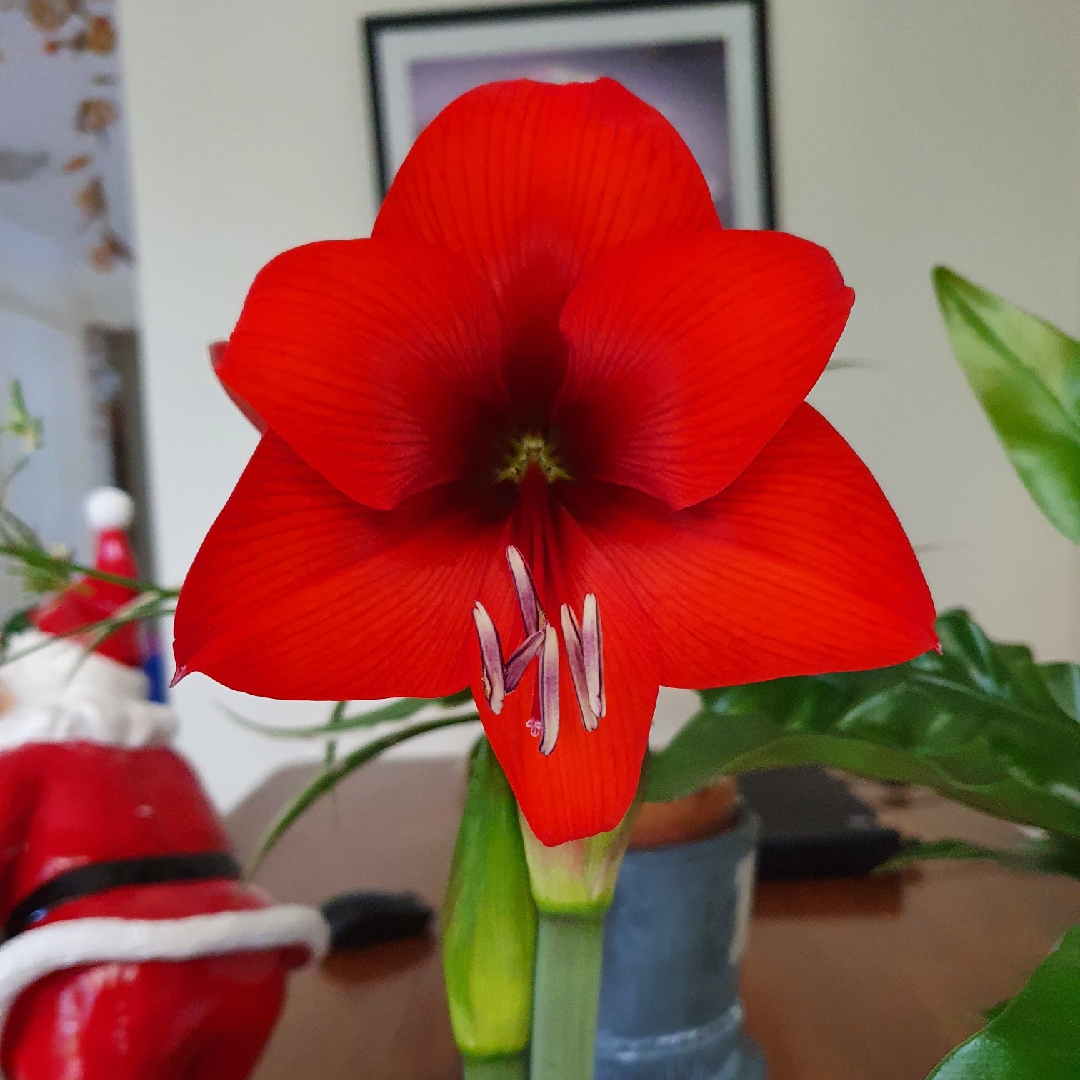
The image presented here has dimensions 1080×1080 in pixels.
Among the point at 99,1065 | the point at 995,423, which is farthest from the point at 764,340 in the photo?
the point at 99,1065

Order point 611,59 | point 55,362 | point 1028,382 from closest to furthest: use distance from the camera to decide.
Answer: point 1028,382 → point 611,59 → point 55,362

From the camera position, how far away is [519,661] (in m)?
0.16

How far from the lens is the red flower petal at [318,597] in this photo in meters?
0.16

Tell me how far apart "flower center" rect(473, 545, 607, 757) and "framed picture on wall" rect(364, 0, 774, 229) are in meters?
1.05

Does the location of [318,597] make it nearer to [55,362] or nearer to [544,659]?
[544,659]

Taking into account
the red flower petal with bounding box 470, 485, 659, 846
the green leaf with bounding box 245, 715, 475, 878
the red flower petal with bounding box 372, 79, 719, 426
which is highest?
the red flower petal with bounding box 372, 79, 719, 426

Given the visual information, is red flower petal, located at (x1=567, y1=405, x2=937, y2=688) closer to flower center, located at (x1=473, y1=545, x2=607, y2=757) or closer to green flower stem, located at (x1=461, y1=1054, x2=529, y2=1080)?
flower center, located at (x1=473, y1=545, x2=607, y2=757)

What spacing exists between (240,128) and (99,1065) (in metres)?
1.12

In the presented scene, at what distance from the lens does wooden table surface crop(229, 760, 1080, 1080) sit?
1.37 ft

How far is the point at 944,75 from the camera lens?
110 centimetres

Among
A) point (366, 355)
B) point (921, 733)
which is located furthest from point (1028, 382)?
point (366, 355)

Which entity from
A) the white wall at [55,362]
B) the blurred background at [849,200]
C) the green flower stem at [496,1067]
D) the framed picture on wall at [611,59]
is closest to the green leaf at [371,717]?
the green flower stem at [496,1067]

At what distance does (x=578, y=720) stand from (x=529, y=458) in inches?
2.8

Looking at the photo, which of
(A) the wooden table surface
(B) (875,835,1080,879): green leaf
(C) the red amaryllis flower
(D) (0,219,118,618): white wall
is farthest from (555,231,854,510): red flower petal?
(D) (0,219,118,618): white wall
